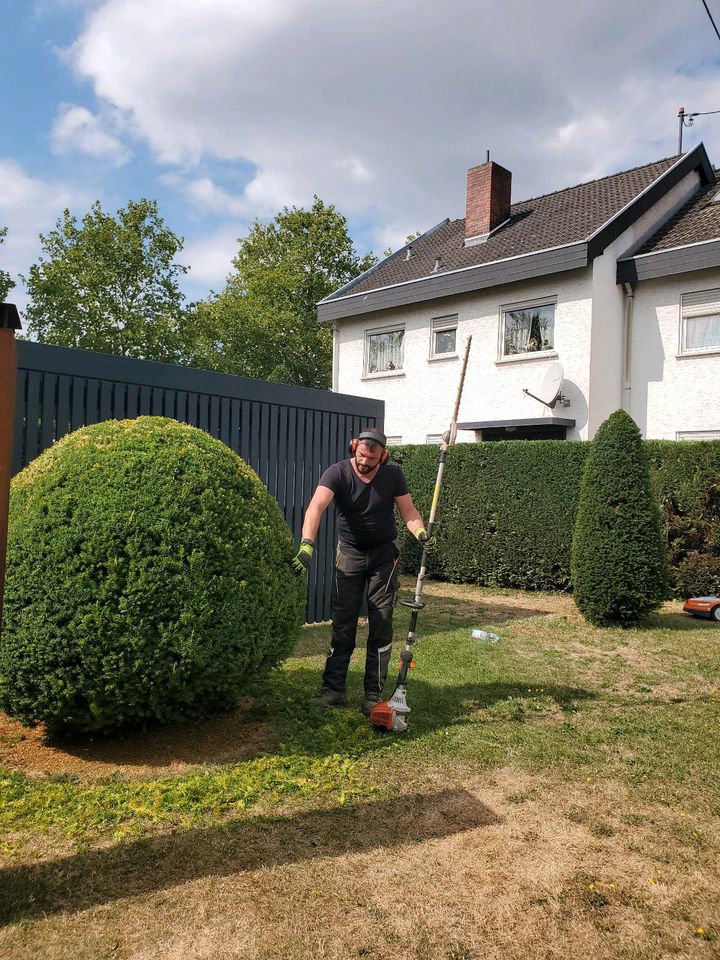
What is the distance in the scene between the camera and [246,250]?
134 ft

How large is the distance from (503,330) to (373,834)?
14.6m

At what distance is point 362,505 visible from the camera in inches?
217

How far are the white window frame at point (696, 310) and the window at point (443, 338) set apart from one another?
5.13 m

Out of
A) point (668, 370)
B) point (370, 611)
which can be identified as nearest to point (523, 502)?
point (668, 370)

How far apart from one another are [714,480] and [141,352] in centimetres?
→ 3061

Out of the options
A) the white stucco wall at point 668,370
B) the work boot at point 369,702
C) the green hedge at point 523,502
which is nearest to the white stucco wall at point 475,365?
the white stucco wall at point 668,370

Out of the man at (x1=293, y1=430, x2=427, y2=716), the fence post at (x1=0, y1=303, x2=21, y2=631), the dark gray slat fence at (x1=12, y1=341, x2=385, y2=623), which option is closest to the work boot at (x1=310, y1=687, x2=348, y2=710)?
the man at (x1=293, y1=430, x2=427, y2=716)

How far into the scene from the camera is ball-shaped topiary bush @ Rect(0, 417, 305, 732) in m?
4.05

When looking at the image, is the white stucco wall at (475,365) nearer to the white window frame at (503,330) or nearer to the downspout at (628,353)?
the white window frame at (503,330)

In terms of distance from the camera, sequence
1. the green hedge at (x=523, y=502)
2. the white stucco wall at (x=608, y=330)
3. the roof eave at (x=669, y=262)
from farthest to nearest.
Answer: the white stucco wall at (x=608, y=330) < the roof eave at (x=669, y=262) < the green hedge at (x=523, y=502)

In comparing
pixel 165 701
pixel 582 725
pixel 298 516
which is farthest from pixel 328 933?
pixel 298 516

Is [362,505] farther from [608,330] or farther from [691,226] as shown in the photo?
[691,226]

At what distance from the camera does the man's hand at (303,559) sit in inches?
195

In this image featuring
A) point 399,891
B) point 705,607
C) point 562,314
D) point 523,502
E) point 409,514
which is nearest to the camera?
point 399,891
